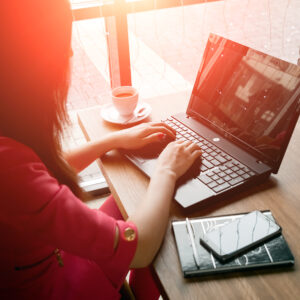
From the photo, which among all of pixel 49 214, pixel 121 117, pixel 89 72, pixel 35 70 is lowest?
pixel 89 72

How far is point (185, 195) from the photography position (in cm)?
76

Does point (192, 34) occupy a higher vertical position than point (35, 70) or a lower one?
lower

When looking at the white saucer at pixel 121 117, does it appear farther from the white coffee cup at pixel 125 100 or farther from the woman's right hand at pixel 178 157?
the woman's right hand at pixel 178 157

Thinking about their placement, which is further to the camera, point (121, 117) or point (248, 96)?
point (121, 117)

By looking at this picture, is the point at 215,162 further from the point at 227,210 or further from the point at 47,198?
the point at 47,198

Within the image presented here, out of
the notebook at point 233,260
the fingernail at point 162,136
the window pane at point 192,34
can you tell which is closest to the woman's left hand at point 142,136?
the fingernail at point 162,136

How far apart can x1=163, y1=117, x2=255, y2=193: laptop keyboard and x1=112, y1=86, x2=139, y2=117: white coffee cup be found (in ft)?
0.83

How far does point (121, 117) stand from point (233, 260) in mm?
661

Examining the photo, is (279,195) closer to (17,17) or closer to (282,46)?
(17,17)

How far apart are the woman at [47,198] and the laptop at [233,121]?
0.09 metres

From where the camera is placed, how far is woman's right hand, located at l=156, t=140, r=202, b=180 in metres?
0.81

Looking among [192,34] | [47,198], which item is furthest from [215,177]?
[192,34]

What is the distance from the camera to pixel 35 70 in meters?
0.65

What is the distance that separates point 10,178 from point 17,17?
28 centimetres
